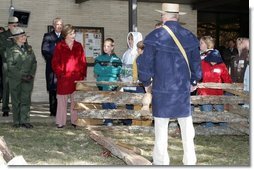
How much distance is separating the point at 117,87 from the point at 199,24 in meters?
8.92

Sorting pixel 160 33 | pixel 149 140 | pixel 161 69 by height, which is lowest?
pixel 149 140

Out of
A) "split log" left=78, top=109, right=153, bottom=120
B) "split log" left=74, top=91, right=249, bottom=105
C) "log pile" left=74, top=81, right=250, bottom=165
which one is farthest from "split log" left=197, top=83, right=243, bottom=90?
"split log" left=78, top=109, right=153, bottom=120

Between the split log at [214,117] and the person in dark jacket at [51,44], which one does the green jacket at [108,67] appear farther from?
the split log at [214,117]

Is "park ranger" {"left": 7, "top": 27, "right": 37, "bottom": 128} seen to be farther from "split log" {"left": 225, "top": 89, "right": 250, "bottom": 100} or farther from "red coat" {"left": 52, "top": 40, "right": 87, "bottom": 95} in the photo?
"split log" {"left": 225, "top": 89, "right": 250, "bottom": 100}

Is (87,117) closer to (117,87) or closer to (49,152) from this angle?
(117,87)

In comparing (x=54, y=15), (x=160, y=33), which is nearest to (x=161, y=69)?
(x=160, y=33)

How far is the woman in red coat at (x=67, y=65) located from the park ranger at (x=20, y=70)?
0.43 m

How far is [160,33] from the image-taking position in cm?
508

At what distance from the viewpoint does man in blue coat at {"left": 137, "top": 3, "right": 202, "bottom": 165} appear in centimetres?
507

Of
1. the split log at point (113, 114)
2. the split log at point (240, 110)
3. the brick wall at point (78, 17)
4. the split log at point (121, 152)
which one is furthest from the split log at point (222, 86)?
the brick wall at point (78, 17)

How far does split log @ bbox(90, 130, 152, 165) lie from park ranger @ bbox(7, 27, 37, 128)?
1.64 metres

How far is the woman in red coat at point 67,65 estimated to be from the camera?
27.6ft

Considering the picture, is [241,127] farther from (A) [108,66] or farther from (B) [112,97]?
(A) [108,66]

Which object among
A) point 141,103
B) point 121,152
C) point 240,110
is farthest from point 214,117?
point 121,152
